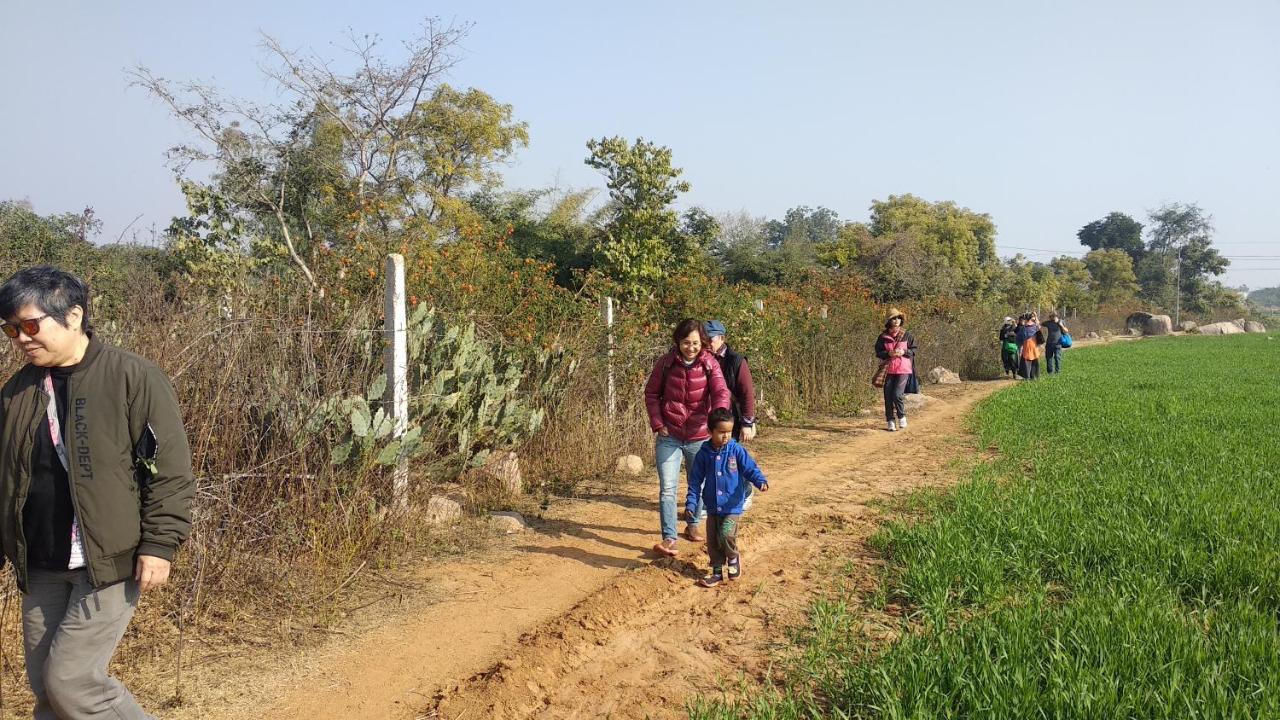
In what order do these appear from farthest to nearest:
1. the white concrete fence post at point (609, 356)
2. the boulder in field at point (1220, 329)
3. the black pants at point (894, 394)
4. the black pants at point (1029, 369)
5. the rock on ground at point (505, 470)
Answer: the boulder in field at point (1220, 329) → the black pants at point (1029, 369) → the black pants at point (894, 394) → the white concrete fence post at point (609, 356) → the rock on ground at point (505, 470)

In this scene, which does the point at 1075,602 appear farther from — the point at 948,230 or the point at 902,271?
the point at 948,230

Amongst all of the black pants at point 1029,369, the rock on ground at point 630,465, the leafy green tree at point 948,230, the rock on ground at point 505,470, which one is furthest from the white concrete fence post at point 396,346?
the leafy green tree at point 948,230

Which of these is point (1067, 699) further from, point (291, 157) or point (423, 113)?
point (423, 113)

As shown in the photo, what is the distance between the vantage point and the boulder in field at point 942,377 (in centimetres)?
2044

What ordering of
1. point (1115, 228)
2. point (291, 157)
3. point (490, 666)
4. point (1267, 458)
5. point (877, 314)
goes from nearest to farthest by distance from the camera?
point (490, 666), point (1267, 458), point (877, 314), point (291, 157), point (1115, 228)

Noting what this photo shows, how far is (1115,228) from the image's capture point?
90562 mm

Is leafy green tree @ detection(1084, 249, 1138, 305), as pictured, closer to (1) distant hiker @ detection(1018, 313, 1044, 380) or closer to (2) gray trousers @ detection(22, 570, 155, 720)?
(1) distant hiker @ detection(1018, 313, 1044, 380)

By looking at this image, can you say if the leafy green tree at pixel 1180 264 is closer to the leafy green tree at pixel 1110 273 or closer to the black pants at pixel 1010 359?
the leafy green tree at pixel 1110 273

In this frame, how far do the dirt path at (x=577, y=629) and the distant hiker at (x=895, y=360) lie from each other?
4545 millimetres

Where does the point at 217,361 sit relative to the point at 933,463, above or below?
above

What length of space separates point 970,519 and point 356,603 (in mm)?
4340

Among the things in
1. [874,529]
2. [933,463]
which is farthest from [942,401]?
[874,529]

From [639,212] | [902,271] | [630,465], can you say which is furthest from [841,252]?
A: [630,465]

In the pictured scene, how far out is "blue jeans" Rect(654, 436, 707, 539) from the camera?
5758 mm
